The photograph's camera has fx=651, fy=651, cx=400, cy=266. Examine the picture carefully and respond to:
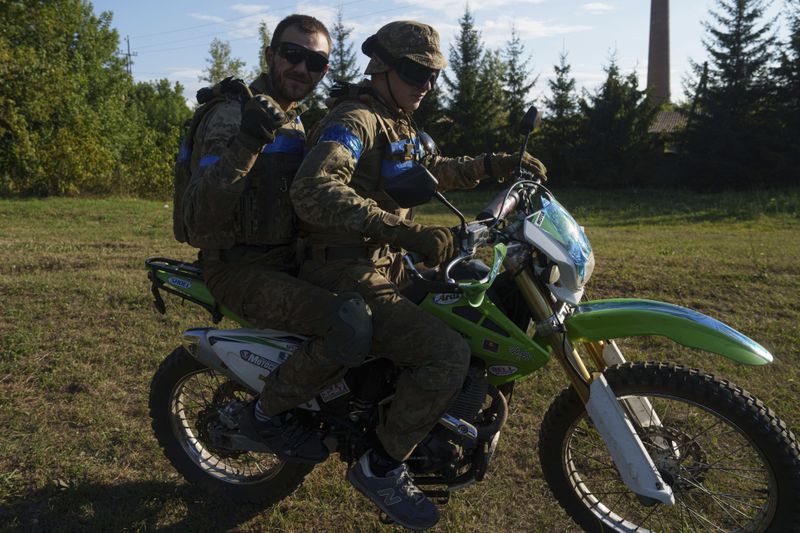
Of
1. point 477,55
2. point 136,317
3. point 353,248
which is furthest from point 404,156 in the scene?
point 477,55

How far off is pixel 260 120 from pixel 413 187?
727mm

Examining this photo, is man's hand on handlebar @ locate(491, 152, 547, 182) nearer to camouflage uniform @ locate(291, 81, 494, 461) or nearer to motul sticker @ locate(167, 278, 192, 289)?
camouflage uniform @ locate(291, 81, 494, 461)

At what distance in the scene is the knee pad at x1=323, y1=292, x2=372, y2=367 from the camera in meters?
2.75

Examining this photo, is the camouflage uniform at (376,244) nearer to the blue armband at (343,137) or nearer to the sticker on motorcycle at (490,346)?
the blue armband at (343,137)

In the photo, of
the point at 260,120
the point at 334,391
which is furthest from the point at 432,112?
the point at 260,120

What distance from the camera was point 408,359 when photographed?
2.88m

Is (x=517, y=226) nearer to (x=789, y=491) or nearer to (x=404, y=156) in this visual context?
(x=404, y=156)

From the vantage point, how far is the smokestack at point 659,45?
2078 inches

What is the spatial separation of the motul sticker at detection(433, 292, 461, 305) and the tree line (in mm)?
21634

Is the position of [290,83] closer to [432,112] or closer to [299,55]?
[299,55]

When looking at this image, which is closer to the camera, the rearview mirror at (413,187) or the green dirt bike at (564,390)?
the rearview mirror at (413,187)

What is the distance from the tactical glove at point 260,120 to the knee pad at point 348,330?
76 cm

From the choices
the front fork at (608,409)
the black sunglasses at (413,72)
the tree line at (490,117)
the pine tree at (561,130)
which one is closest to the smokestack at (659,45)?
the tree line at (490,117)

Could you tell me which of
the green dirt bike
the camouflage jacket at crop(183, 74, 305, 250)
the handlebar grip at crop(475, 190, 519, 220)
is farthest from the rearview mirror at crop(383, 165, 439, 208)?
the camouflage jacket at crop(183, 74, 305, 250)
